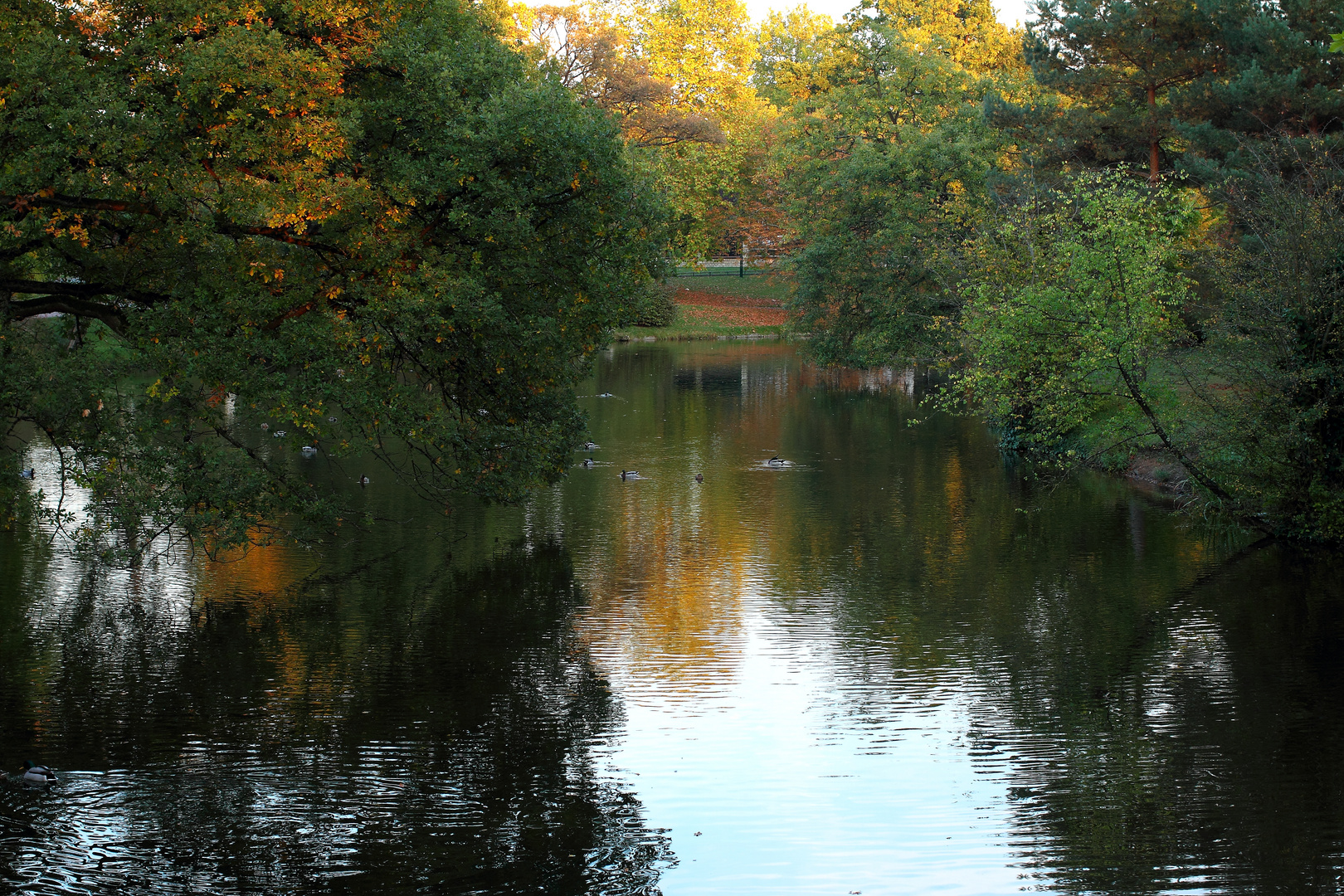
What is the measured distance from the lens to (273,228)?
16.4 meters

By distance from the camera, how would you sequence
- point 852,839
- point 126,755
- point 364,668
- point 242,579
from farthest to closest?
point 242,579
point 364,668
point 126,755
point 852,839

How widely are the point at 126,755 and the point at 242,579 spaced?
7.22 metres

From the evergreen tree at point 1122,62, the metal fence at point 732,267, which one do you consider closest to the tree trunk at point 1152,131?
the evergreen tree at point 1122,62

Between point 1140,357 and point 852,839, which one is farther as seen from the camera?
point 1140,357

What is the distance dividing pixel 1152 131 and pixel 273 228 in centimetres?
2656

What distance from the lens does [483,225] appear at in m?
16.7

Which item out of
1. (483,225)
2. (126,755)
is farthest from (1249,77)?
(126,755)

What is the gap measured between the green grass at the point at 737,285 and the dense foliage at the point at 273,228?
2347 inches

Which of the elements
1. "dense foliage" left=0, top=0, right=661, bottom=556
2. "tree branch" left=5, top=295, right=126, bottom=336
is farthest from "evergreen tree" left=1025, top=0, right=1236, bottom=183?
"tree branch" left=5, top=295, right=126, bottom=336

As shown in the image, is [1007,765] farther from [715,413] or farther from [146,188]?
[715,413]

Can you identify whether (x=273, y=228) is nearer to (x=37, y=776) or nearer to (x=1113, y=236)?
(x=37, y=776)

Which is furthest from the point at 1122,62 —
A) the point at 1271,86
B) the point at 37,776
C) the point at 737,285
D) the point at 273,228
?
the point at 737,285

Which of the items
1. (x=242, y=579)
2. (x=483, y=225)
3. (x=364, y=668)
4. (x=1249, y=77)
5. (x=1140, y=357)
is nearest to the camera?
(x=364, y=668)

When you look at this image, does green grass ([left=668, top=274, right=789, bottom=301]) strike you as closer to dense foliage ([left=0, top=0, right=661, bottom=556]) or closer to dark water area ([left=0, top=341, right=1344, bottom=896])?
dark water area ([left=0, top=341, right=1344, bottom=896])
